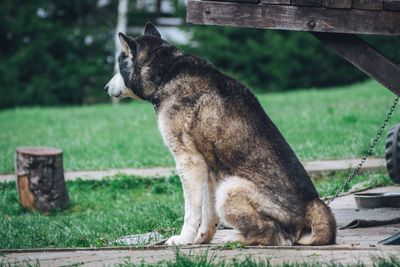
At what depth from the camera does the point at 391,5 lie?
6.24m

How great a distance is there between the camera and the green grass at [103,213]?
23.5 feet

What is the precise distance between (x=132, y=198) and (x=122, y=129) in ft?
20.2

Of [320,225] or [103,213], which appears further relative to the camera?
[103,213]

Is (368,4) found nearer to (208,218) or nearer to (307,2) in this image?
(307,2)

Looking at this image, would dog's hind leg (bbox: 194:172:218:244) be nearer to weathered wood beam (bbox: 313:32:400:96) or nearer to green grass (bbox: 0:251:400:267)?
green grass (bbox: 0:251:400:267)

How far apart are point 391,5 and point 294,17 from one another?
2.46 feet

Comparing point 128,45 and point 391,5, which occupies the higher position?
point 391,5

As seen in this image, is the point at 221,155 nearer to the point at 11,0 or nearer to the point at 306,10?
the point at 306,10

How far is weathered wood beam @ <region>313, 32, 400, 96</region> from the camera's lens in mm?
6254

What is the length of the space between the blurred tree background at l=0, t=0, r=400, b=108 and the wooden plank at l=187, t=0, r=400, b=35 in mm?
20080

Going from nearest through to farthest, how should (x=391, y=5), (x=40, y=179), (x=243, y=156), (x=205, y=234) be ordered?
(x=243, y=156) → (x=391, y=5) → (x=205, y=234) → (x=40, y=179)

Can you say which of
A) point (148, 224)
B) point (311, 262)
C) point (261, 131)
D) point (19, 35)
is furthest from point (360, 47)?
point (19, 35)

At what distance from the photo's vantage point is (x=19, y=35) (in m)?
27.8

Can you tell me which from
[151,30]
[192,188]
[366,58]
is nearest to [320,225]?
[192,188]
